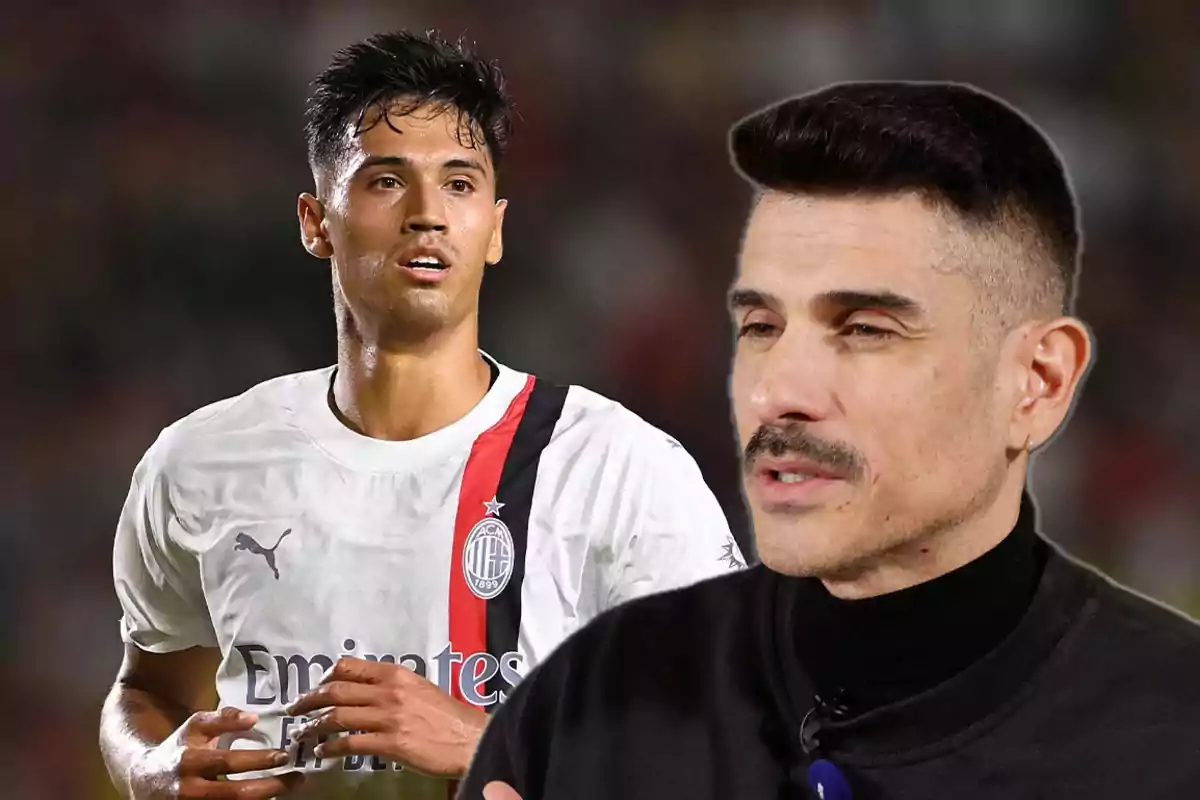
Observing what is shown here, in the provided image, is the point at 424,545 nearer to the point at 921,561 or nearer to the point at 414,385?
the point at 414,385

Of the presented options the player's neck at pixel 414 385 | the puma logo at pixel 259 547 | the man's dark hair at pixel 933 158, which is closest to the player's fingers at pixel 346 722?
the puma logo at pixel 259 547

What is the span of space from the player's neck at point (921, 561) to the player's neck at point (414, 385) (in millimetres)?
552

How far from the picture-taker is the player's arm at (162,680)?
51.4 inches

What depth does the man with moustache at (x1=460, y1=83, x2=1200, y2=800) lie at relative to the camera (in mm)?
811

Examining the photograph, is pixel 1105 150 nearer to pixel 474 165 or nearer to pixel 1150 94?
pixel 1150 94

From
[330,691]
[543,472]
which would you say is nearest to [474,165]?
[543,472]

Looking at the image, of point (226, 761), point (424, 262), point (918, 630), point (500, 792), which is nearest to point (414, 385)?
point (424, 262)

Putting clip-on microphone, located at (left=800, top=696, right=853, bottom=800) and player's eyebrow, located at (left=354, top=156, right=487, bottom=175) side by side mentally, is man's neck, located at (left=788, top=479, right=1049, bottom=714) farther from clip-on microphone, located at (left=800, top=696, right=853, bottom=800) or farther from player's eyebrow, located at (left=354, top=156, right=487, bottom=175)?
player's eyebrow, located at (left=354, top=156, right=487, bottom=175)

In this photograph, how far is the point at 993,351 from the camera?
2.75 ft

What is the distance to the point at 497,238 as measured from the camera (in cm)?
135

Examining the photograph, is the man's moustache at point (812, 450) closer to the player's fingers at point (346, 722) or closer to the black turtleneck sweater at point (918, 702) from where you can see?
the black turtleneck sweater at point (918, 702)

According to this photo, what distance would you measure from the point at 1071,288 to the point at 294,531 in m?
0.73

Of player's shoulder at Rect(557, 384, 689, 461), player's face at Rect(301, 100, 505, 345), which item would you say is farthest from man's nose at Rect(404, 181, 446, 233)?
player's shoulder at Rect(557, 384, 689, 461)

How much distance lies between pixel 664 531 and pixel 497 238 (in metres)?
0.32
